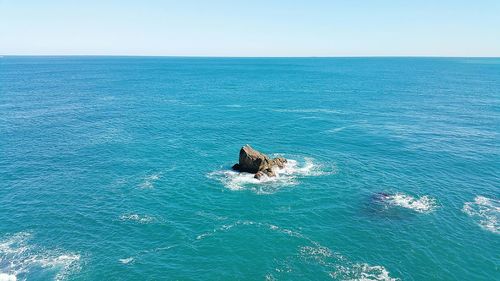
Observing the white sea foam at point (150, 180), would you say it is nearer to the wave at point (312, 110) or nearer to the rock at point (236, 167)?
the rock at point (236, 167)

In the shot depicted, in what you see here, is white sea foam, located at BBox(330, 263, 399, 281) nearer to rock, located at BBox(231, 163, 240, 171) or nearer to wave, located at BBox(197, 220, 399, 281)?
wave, located at BBox(197, 220, 399, 281)

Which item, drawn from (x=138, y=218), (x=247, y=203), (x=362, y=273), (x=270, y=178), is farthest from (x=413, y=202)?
(x=138, y=218)

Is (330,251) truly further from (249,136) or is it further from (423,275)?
(249,136)

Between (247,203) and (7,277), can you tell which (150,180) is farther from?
(7,277)

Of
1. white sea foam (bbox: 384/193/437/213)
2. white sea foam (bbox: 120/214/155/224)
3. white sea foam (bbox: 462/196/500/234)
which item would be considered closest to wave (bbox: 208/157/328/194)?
white sea foam (bbox: 384/193/437/213)

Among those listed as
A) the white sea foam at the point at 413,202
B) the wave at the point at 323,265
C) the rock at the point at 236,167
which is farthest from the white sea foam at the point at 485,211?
the rock at the point at 236,167

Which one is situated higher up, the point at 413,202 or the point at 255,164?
the point at 255,164
